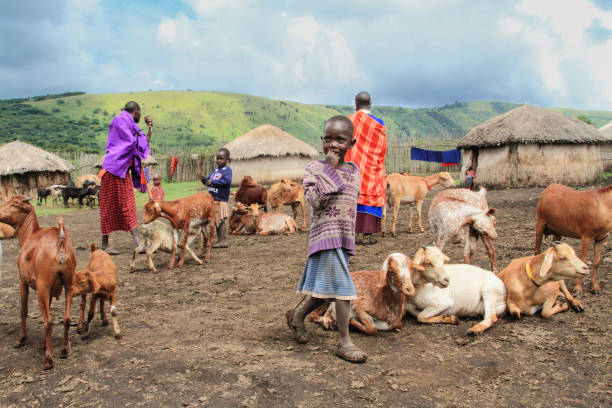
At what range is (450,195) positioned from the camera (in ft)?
18.8

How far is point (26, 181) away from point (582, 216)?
24029mm

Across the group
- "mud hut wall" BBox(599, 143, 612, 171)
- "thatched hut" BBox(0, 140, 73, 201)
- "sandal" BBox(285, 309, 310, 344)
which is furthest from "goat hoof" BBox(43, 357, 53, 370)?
"mud hut wall" BBox(599, 143, 612, 171)

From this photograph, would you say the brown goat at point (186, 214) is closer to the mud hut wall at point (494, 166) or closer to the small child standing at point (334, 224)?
the small child standing at point (334, 224)

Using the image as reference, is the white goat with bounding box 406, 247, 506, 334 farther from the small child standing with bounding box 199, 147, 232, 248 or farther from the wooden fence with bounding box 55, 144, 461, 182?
the wooden fence with bounding box 55, 144, 461, 182

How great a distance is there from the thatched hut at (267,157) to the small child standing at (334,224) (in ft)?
80.1

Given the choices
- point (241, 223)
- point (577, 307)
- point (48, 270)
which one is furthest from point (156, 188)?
point (577, 307)

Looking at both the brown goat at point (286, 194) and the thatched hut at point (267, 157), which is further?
the thatched hut at point (267, 157)

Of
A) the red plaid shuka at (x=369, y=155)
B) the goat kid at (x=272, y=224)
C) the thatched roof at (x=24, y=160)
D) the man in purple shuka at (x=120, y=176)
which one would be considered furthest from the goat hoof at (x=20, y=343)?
the thatched roof at (x=24, y=160)

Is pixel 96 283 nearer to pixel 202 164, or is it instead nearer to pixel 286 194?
pixel 286 194

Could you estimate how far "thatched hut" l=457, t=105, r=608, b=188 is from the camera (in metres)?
19.7

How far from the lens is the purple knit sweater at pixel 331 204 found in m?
3.39

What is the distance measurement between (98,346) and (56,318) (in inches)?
43.9

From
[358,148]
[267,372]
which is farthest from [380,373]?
[358,148]

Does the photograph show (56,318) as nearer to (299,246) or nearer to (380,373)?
(380,373)
